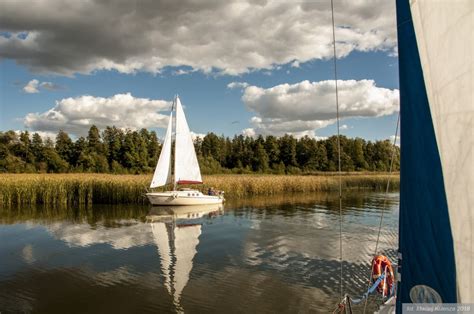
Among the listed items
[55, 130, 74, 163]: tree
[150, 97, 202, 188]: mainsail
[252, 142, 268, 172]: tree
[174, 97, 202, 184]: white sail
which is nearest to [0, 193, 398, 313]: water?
[150, 97, 202, 188]: mainsail

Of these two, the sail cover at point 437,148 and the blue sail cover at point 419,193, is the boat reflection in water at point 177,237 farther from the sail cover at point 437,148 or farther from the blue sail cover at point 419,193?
the sail cover at point 437,148

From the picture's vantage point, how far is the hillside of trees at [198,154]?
6931 centimetres

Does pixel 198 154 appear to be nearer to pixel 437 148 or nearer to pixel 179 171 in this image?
pixel 179 171

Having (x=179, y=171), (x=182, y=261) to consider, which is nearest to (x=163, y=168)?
(x=179, y=171)

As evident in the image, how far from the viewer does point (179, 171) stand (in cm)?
3123

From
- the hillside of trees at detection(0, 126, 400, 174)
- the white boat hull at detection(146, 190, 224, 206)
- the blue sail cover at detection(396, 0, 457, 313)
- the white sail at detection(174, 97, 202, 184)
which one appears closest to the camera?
the blue sail cover at detection(396, 0, 457, 313)

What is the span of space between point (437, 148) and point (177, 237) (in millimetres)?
17124

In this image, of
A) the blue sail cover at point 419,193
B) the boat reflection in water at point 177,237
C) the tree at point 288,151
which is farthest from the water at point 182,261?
the tree at point 288,151

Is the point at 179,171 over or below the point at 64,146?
below

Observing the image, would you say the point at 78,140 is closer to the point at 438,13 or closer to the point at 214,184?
the point at 214,184

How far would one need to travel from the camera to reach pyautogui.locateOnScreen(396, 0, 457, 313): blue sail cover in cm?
237

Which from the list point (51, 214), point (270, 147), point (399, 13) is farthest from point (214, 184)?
point (270, 147)

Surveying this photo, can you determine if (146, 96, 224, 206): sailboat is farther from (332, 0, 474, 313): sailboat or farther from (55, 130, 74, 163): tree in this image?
(55, 130, 74, 163): tree

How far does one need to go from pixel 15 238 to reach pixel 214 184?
2086cm
